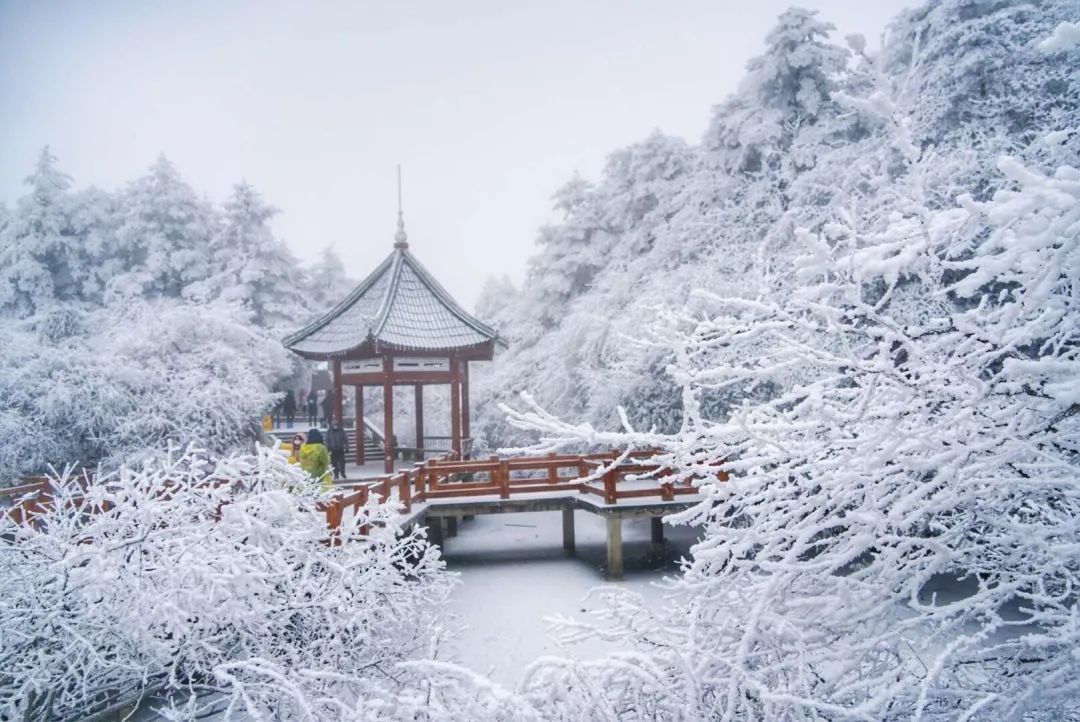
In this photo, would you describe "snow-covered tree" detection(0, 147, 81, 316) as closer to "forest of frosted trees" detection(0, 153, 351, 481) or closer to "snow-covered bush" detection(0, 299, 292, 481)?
"forest of frosted trees" detection(0, 153, 351, 481)

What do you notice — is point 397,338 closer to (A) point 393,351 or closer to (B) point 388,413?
(A) point 393,351

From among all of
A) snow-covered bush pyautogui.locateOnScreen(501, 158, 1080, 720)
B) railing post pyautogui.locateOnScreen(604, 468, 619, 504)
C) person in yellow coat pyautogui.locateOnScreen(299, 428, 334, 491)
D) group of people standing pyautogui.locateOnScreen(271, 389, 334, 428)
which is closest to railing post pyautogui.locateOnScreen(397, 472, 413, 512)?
person in yellow coat pyautogui.locateOnScreen(299, 428, 334, 491)

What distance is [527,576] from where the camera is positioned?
36.4 feet

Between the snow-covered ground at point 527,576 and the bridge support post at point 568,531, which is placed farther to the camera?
the bridge support post at point 568,531

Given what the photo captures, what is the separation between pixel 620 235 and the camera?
1992 centimetres

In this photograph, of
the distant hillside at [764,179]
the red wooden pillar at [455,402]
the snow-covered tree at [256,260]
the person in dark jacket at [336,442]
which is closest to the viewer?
the distant hillside at [764,179]

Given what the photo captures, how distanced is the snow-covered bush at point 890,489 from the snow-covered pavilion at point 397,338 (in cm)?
949

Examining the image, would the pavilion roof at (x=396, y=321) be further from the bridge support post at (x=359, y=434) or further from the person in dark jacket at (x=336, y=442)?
the bridge support post at (x=359, y=434)

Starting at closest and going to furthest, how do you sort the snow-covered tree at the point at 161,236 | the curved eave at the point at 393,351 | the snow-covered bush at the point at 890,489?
the snow-covered bush at the point at 890,489, the curved eave at the point at 393,351, the snow-covered tree at the point at 161,236

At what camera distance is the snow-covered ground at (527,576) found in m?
7.98

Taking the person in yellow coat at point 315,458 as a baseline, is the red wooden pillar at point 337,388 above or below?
above

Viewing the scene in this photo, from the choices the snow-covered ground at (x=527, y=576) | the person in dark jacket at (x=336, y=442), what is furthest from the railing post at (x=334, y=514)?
the person in dark jacket at (x=336, y=442)

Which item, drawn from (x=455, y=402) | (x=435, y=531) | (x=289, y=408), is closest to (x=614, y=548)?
(x=435, y=531)

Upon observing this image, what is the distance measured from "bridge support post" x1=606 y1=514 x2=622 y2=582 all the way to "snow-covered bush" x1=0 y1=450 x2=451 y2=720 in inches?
200
